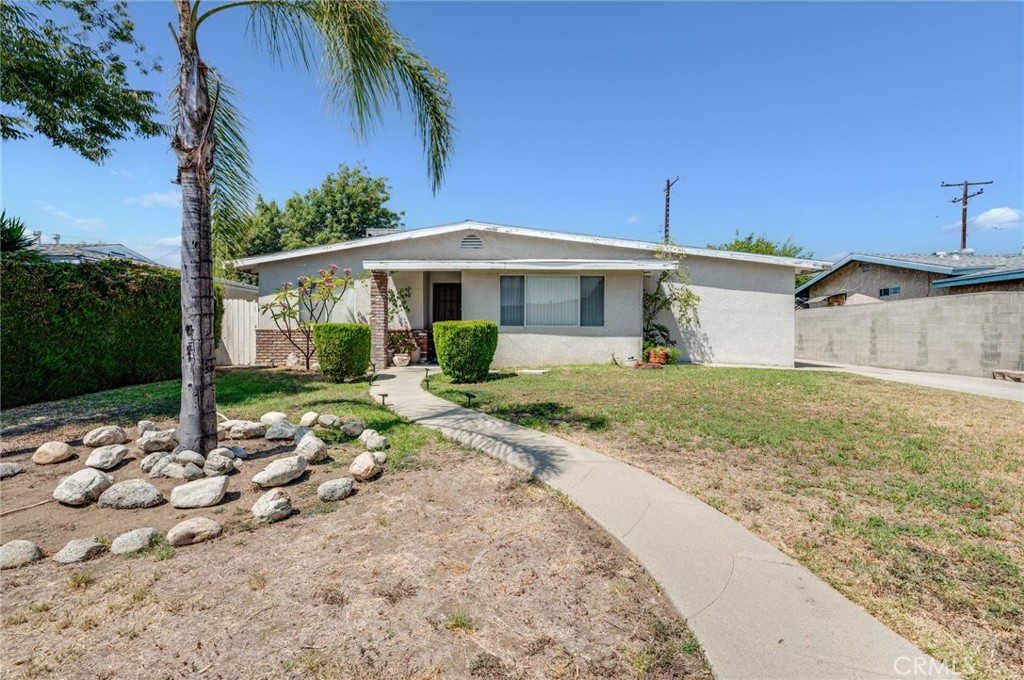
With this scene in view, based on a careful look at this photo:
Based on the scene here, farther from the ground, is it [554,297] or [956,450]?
[554,297]

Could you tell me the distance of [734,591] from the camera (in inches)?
92.1

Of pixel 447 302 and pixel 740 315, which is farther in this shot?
pixel 447 302

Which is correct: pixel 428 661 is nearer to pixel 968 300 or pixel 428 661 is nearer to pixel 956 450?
pixel 956 450

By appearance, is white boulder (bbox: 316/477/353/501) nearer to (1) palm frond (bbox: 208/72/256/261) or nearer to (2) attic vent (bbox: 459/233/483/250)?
(1) palm frond (bbox: 208/72/256/261)

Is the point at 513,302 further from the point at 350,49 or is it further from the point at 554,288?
the point at 350,49

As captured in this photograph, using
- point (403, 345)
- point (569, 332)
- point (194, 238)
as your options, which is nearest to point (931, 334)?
point (569, 332)

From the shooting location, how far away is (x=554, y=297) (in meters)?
12.2

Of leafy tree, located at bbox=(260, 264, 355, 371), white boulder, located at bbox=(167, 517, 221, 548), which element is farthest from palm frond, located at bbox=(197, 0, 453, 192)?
leafy tree, located at bbox=(260, 264, 355, 371)

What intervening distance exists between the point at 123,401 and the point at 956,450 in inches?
456

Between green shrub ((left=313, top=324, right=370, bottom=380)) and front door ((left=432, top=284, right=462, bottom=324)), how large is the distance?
187 inches

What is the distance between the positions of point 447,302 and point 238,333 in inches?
247

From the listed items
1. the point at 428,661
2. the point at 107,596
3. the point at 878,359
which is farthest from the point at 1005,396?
the point at 107,596

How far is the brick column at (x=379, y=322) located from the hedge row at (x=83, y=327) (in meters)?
4.21

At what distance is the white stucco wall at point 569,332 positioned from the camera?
39.6 feet
